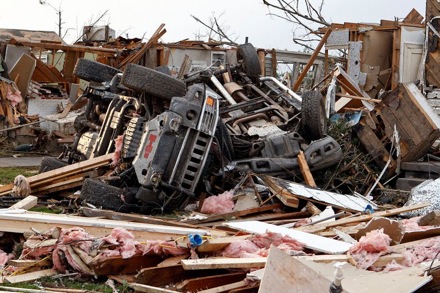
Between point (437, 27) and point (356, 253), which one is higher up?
point (437, 27)

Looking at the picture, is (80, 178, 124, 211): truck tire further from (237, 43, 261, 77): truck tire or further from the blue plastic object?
(237, 43, 261, 77): truck tire

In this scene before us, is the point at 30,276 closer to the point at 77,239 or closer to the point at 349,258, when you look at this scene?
the point at 77,239

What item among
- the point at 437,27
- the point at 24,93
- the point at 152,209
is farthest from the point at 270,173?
the point at 24,93

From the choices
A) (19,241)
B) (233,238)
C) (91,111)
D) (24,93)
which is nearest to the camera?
(233,238)

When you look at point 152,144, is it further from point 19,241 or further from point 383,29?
point 383,29

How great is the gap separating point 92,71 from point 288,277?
26.7 ft

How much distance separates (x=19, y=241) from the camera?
742 cm

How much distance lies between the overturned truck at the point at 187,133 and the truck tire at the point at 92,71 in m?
0.02

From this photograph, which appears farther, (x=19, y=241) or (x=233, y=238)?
(x=19, y=241)

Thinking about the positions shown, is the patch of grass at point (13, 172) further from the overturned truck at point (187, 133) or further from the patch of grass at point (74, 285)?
the patch of grass at point (74, 285)

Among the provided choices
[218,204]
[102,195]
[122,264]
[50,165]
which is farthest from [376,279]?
[50,165]

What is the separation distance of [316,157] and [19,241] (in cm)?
483

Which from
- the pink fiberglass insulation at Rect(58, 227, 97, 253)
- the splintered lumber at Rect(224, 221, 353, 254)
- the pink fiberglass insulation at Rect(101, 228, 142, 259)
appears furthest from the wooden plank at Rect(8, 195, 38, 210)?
the splintered lumber at Rect(224, 221, 353, 254)

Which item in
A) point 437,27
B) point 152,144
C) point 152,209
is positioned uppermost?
point 437,27
